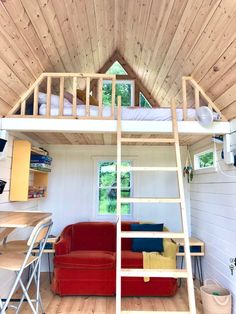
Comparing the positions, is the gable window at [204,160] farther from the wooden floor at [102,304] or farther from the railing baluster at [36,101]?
the railing baluster at [36,101]

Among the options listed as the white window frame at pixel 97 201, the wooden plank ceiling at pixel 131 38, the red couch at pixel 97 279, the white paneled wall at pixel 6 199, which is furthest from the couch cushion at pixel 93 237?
the wooden plank ceiling at pixel 131 38

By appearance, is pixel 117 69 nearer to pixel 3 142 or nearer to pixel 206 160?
pixel 206 160

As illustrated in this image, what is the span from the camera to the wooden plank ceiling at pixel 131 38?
2156 millimetres

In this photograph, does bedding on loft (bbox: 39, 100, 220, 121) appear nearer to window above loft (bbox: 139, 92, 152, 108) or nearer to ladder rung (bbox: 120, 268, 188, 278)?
ladder rung (bbox: 120, 268, 188, 278)

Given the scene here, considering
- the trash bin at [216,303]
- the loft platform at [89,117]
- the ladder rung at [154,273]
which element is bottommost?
the trash bin at [216,303]

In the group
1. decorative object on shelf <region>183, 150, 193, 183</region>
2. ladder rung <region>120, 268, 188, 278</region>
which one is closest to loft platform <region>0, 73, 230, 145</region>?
ladder rung <region>120, 268, 188, 278</region>

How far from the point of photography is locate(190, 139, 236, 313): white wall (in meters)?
3.04

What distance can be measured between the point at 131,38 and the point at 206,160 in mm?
2307

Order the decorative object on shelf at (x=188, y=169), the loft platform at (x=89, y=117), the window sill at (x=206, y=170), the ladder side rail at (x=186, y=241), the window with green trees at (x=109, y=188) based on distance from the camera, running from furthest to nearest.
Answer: the window with green trees at (x=109, y=188) < the decorative object on shelf at (x=188, y=169) < the window sill at (x=206, y=170) < the loft platform at (x=89, y=117) < the ladder side rail at (x=186, y=241)

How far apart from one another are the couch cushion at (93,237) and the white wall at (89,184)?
1.38 feet

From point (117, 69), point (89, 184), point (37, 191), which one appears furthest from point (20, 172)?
point (117, 69)

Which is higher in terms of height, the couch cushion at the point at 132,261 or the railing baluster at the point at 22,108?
the railing baluster at the point at 22,108

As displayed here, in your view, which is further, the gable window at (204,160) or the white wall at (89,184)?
the white wall at (89,184)

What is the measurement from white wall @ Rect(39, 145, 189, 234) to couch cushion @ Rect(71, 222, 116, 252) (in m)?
0.42
